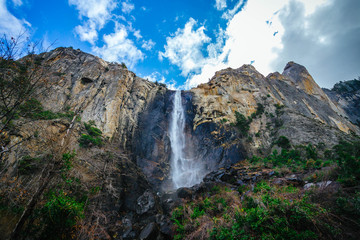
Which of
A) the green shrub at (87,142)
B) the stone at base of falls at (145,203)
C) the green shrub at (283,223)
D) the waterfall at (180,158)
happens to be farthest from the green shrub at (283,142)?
the green shrub at (87,142)

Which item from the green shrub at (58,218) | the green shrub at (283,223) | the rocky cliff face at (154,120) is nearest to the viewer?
the green shrub at (283,223)

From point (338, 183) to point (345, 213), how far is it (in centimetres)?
239

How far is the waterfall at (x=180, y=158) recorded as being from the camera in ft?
70.0

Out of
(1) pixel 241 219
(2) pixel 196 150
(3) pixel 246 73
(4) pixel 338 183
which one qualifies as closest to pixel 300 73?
(3) pixel 246 73

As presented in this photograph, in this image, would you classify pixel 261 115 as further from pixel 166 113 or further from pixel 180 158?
pixel 166 113

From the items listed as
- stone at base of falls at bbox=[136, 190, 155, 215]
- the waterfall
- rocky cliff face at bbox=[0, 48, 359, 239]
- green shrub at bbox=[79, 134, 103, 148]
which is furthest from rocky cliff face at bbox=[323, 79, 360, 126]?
green shrub at bbox=[79, 134, 103, 148]

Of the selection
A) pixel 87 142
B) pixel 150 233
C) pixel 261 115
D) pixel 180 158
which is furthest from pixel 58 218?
pixel 261 115

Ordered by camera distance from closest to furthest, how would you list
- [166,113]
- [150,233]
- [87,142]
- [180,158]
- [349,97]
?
[150,233] → [87,142] → [180,158] → [166,113] → [349,97]

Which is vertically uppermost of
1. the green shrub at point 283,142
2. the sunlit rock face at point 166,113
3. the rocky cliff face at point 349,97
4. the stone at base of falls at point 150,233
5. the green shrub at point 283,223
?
the rocky cliff face at point 349,97

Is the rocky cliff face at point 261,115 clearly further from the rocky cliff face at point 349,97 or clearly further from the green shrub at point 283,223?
the green shrub at point 283,223

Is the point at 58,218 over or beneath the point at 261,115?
beneath

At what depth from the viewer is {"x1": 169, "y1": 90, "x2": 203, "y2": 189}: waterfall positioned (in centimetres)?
2134

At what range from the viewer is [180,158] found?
24.9 metres

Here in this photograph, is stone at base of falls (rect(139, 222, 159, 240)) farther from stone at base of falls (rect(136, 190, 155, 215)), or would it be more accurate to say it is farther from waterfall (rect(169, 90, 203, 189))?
waterfall (rect(169, 90, 203, 189))
